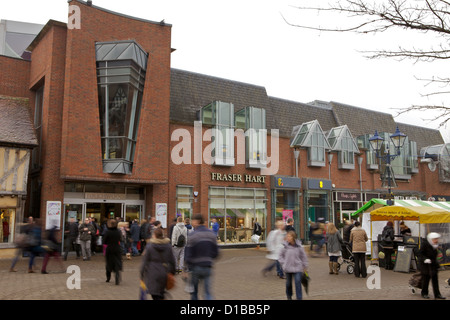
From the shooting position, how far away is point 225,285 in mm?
10594

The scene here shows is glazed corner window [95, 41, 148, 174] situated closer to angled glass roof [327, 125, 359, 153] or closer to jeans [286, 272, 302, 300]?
jeans [286, 272, 302, 300]

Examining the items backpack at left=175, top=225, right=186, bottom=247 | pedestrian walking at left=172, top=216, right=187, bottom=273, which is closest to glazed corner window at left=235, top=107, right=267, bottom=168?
pedestrian walking at left=172, top=216, right=187, bottom=273

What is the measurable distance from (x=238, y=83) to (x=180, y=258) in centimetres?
1530

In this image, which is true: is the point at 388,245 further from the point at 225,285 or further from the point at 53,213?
the point at 53,213

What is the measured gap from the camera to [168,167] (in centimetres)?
2031

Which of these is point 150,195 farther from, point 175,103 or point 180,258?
point 180,258

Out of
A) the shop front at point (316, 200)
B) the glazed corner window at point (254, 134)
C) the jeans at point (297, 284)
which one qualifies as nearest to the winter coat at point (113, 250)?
the jeans at point (297, 284)

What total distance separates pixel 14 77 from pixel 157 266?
17.1 metres

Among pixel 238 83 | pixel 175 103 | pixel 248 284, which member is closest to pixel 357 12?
pixel 248 284

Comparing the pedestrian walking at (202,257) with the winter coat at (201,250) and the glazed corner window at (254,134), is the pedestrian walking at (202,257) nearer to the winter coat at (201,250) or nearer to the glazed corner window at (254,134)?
the winter coat at (201,250)

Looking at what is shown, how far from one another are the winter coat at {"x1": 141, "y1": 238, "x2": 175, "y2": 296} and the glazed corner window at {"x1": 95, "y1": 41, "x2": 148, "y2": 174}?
11398 millimetres

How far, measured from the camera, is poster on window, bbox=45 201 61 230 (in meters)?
16.8

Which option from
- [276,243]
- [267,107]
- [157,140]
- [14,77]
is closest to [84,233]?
[157,140]

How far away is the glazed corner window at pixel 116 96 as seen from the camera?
1781cm
